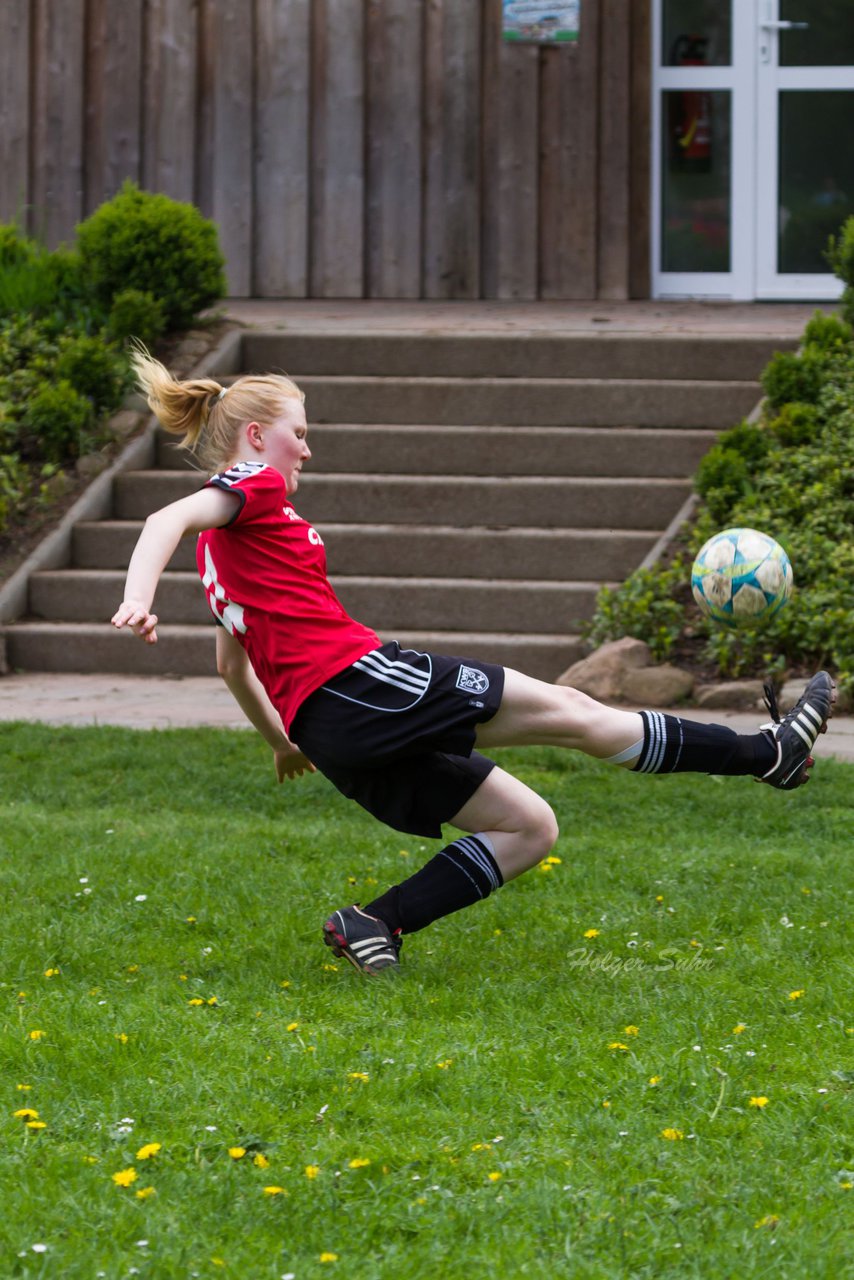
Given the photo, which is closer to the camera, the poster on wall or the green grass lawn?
the green grass lawn

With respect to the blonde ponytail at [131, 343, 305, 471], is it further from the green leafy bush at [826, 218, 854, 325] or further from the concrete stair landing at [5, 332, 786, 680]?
the green leafy bush at [826, 218, 854, 325]

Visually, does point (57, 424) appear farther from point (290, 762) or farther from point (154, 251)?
point (290, 762)

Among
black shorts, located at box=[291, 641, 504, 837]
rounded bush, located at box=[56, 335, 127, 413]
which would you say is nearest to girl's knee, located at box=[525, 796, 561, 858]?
black shorts, located at box=[291, 641, 504, 837]

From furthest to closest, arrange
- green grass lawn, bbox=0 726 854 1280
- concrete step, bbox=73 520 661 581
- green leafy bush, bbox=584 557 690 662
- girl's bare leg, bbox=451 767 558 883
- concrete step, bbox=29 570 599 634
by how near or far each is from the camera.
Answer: concrete step, bbox=73 520 661 581
concrete step, bbox=29 570 599 634
green leafy bush, bbox=584 557 690 662
girl's bare leg, bbox=451 767 558 883
green grass lawn, bbox=0 726 854 1280

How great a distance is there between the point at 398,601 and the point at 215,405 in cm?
474

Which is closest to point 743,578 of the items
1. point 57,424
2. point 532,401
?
point 532,401

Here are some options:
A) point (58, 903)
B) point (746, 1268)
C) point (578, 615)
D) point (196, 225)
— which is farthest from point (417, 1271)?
point (196, 225)

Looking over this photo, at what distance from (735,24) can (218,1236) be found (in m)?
12.1

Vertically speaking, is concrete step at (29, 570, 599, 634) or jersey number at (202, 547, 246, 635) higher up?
jersey number at (202, 547, 246, 635)

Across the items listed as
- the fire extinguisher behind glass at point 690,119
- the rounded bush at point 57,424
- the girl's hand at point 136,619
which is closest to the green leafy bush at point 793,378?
the rounded bush at point 57,424

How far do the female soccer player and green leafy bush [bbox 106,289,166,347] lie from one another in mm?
6256

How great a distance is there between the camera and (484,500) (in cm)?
965

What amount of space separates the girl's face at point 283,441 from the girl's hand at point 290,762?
2.36ft

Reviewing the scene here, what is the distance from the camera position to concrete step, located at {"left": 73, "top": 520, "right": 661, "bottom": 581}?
923 cm
